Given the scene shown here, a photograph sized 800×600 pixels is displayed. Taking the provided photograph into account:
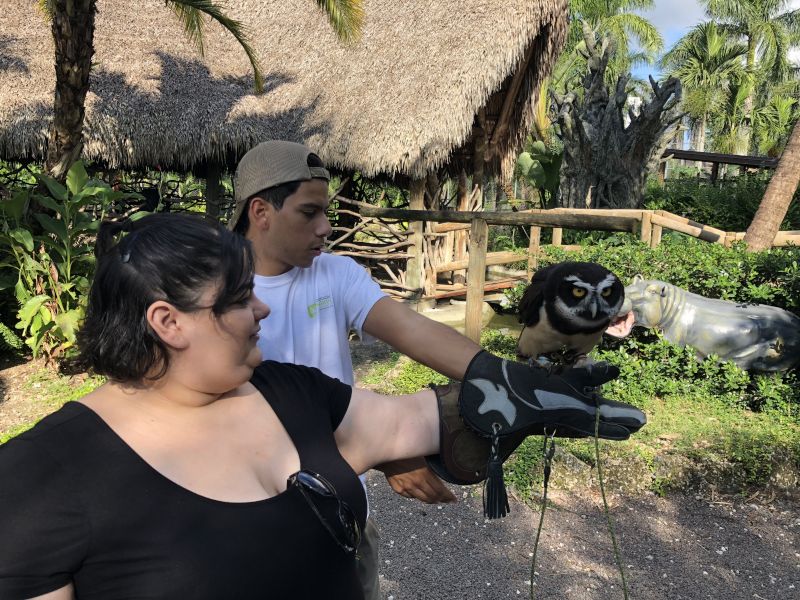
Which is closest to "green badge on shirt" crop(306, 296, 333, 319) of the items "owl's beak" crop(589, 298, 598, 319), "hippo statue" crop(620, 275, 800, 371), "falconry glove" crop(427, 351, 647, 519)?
"falconry glove" crop(427, 351, 647, 519)

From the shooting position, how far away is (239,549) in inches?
36.7

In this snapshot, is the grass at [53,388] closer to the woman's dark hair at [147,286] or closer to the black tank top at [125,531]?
the woman's dark hair at [147,286]

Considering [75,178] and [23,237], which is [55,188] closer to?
[75,178]

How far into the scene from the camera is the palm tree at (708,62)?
31453 mm

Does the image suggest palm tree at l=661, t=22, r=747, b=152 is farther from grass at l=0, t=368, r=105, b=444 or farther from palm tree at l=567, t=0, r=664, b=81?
grass at l=0, t=368, r=105, b=444

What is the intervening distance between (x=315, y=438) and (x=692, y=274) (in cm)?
511

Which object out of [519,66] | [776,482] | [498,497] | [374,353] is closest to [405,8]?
[519,66]

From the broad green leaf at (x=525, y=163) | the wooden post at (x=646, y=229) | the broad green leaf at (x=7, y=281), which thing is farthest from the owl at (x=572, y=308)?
the broad green leaf at (x=525, y=163)

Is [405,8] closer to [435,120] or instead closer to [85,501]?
[435,120]

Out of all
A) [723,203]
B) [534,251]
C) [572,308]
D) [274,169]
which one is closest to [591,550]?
[572,308]

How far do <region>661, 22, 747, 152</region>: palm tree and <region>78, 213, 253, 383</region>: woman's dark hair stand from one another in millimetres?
33928

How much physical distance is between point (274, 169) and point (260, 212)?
0.40 feet

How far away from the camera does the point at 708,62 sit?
111 feet

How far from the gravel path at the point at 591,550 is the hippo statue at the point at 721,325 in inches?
55.1
